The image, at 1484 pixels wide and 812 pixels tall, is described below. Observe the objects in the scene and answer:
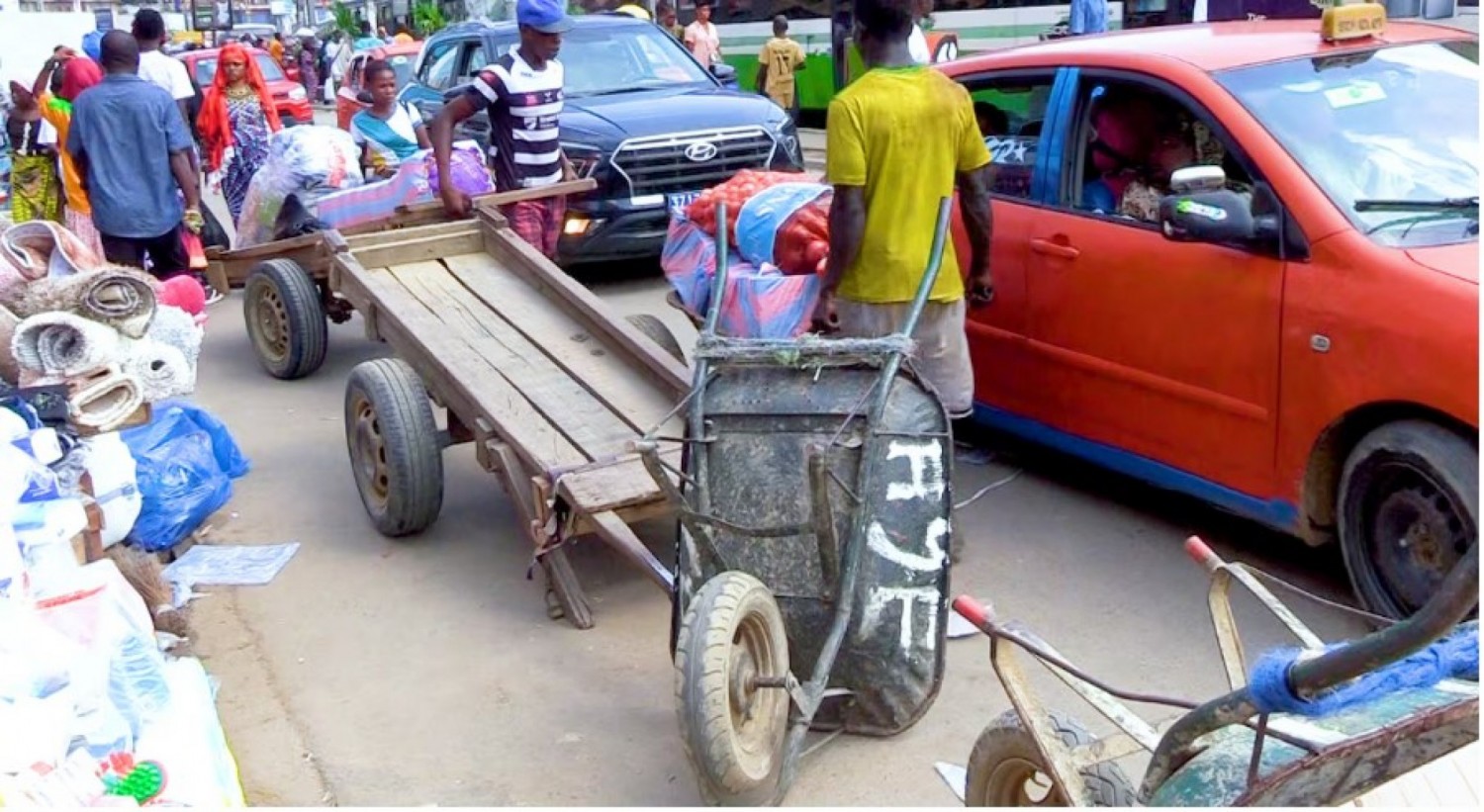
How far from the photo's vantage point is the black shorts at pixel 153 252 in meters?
7.80

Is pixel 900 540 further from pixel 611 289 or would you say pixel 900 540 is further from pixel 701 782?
pixel 611 289

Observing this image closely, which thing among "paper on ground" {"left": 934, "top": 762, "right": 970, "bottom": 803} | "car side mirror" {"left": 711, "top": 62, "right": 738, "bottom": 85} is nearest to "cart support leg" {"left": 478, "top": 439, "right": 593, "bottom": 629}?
"paper on ground" {"left": 934, "top": 762, "right": 970, "bottom": 803}

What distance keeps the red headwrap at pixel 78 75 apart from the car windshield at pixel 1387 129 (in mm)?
7214

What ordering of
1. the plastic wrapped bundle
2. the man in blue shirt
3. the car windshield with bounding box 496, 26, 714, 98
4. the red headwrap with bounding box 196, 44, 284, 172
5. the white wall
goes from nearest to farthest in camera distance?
the man in blue shirt < the plastic wrapped bundle < the car windshield with bounding box 496, 26, 714, 98 < the red headwrap with bounding box 196, 44, 284, 172 < the white wall

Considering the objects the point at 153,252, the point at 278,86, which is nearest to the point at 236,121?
the point at 153,252

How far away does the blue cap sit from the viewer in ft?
22.7

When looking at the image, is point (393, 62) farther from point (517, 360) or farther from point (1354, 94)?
point (1354, 94)

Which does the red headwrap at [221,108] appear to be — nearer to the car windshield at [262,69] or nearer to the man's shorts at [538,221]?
the man's shorts at [538,221]

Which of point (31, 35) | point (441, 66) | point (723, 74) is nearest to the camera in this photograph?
point (723, 74)

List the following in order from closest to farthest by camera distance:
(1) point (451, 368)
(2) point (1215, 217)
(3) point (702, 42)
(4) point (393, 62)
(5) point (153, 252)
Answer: (2) point (1215, 217) < (1) point (451, 368) < (5) point (153, 252) < (3) point (702, 42) < (4) point (393, 62)

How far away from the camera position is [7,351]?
16.4 feet

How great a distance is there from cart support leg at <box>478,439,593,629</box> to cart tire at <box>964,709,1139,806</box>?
192 cm

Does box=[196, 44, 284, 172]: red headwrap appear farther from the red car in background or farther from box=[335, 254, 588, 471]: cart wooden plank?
the red car in background

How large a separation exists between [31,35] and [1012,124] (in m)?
28.2
